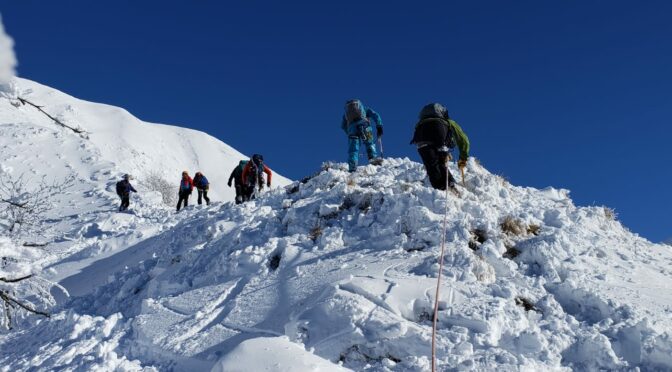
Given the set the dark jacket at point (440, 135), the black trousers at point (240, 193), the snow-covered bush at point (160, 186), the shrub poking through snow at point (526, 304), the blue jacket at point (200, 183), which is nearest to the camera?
the shrub poking through snow at point (526, 304)

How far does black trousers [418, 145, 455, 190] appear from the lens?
8.06 metres

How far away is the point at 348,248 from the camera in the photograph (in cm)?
714

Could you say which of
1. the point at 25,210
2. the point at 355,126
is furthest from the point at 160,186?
the point at 25,210

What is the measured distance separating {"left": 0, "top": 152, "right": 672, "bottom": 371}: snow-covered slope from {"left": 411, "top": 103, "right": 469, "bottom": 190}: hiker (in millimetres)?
490

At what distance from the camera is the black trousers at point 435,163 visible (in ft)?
26.5

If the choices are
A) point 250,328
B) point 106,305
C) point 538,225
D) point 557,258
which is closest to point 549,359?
point 557,258

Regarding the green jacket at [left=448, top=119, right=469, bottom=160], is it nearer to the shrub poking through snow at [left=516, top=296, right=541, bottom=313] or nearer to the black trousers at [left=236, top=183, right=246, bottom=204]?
the shrub poking through snow at [left=516, top=296, right=541, bottom=313]

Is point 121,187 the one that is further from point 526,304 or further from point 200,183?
point 526,304

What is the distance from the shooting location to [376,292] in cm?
538

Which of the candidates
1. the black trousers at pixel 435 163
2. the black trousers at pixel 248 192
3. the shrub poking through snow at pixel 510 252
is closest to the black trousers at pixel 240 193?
the black trousers at pixel 248 192

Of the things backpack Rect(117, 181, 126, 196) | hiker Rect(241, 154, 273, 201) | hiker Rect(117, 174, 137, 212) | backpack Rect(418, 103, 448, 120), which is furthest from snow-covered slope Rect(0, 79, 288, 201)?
backpack Rect(418, 103, 448, 120)

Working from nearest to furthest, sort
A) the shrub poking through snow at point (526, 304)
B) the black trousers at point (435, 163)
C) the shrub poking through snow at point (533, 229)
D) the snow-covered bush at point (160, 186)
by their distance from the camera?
the shrub poking through snow at point (526, 304) < the shrub poking through snow at point (533, 229) < the black trousers at point (435, 163) < the snow-covered bush at point (160, 186)

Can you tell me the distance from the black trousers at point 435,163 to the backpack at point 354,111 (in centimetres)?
316

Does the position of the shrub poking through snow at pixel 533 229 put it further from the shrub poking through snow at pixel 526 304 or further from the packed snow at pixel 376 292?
the shrub poking through snow at pixel 526 304
